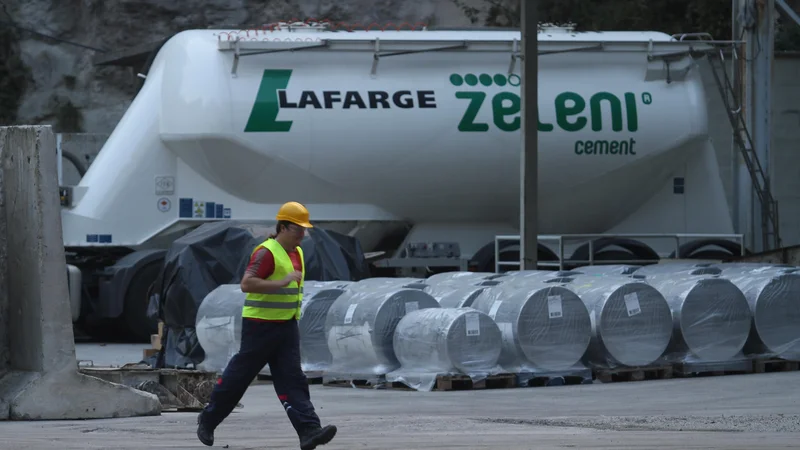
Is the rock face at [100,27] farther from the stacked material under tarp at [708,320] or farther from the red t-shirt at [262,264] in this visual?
the red t-shirt at [262,264]

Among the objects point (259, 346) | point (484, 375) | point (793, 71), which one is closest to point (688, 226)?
point (793, 71)

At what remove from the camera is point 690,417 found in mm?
9898

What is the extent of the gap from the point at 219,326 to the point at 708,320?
4896 mm

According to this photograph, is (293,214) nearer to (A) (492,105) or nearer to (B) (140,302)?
(B) (140,302)

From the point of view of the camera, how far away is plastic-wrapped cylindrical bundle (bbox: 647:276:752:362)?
1363cm

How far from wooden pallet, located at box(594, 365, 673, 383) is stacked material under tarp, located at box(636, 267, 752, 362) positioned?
18 centimetres

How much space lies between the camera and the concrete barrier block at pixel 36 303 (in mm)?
9523

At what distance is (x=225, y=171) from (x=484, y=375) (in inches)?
305

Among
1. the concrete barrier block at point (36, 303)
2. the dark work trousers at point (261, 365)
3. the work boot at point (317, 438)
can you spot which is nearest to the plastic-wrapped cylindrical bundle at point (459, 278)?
the concrete barrier block at point (36, 303)

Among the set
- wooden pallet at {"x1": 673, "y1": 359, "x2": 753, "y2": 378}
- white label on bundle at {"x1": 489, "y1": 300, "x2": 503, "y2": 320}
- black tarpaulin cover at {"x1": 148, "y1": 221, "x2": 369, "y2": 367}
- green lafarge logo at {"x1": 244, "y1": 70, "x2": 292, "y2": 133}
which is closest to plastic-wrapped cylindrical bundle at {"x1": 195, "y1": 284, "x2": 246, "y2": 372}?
black tarpaulin cover at {"x1": 148, "y1": 221, "x2": 369, "y2": 367}

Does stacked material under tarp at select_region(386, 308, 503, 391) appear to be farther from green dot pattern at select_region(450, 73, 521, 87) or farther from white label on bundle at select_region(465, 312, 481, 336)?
green dot pattern at select_region(450, 73, 521, 87)

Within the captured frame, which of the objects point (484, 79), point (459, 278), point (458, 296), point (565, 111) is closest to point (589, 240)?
point (565, 111)

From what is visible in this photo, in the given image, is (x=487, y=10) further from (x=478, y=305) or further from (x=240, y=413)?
(x=240, y=413)

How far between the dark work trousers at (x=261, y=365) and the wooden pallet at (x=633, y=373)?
5753 millimetres
